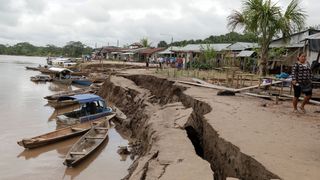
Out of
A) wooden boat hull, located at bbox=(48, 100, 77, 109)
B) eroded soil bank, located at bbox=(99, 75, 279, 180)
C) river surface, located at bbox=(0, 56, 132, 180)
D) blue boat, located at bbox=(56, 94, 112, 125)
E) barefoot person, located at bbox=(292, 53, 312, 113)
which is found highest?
barefoot person, located at bbox=(292, 53, 312, 113)

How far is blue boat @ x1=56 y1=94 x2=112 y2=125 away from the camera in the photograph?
60.4 ft

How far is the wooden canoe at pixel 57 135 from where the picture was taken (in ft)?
47.6

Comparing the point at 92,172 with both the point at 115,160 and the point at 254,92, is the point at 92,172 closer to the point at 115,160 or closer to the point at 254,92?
the point at 115,160

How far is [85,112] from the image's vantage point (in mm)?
19922

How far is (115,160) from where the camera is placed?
1398cm

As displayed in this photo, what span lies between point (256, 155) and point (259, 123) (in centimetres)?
330

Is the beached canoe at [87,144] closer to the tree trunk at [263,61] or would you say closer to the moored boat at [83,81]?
the tree trunk at [263,61]

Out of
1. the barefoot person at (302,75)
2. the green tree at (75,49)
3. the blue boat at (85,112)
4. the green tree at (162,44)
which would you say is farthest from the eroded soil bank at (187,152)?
the green tree at (75,49)

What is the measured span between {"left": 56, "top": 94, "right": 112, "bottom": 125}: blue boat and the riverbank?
588cm

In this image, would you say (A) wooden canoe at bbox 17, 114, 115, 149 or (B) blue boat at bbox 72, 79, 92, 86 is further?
(B) blue boat at bbox 72, 79, 92, 86

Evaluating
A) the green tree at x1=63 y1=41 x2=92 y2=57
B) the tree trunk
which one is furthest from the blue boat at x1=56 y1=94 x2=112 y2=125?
the green tree at x1=63 y1=41 x2=92 y2=57

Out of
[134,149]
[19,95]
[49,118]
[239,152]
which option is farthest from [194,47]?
[239,152]

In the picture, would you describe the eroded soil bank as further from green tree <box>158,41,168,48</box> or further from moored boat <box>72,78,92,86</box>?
green tree <box>158,41,168,48</box>

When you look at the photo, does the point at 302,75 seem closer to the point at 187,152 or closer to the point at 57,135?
the point at 187,152
